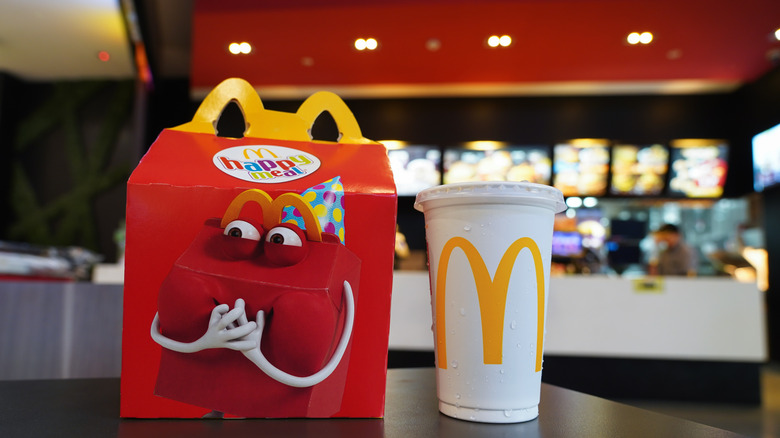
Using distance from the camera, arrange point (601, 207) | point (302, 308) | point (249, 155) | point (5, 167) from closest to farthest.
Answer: point (302, 308), point (249, 155), point (5, 167), point (601, 207)

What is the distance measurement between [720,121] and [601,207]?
1286mm

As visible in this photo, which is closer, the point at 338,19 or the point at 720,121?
the point at 338,19

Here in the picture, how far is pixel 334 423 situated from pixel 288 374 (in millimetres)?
72

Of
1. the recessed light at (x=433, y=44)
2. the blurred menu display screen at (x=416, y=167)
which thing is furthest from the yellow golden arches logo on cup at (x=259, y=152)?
the blurred menu display screen at (x=416, y=167)

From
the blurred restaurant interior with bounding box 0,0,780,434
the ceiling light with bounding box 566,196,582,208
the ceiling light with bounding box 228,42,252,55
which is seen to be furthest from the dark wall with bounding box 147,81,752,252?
the ceiling light with bounding box 228,42,252,55

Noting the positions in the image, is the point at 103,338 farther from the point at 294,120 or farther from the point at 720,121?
the point at 720,121

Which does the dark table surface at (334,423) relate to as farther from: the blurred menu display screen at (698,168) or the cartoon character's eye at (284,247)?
the blurred menu display screen at (698,168)

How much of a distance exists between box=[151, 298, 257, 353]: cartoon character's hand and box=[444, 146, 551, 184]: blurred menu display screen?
176 inches

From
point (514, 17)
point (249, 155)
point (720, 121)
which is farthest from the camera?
point (720, 121)

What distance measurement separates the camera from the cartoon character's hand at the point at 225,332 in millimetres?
→ 508

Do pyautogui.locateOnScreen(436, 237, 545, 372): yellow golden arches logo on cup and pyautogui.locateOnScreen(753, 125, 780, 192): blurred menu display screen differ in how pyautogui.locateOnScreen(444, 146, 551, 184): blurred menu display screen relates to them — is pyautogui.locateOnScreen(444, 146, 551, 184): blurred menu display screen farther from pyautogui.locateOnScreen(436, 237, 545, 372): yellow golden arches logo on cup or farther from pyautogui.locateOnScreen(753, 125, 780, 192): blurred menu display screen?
pyautogui.locateOnScreen(436, 237, 545, 372): yellow golden arches logo on cup

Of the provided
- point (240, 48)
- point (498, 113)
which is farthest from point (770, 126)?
point (240, 48)

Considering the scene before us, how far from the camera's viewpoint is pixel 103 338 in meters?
1.66

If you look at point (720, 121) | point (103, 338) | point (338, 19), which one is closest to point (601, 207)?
point (720, 121)
